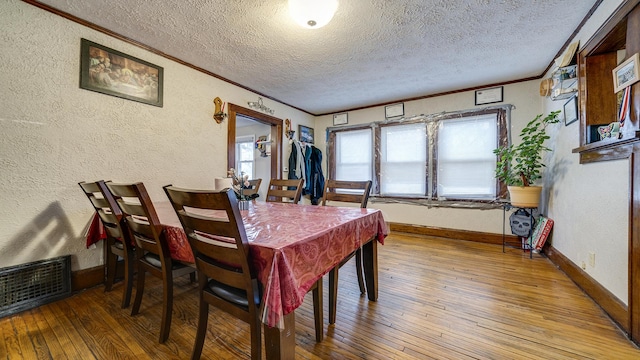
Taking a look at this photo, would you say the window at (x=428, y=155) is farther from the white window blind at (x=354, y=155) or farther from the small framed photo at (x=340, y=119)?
the small framed photo at (x=340, y=119)

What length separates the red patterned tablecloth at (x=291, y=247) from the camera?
34.8 inches

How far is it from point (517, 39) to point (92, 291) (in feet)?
14.4

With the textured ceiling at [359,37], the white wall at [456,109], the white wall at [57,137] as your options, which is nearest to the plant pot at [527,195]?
the white wall at [456,109]

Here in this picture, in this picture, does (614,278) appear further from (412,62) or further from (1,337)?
(1,337)

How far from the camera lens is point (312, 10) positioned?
1660mm

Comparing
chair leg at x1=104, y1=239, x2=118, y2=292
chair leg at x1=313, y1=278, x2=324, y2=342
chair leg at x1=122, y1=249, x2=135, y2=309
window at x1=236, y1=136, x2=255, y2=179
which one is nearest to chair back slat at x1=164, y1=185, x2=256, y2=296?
chair leg at x1=313, y1=278, x2=324, y2=342

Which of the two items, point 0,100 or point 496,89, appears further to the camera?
point 496,89

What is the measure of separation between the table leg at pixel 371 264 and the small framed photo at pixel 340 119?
10.8 feet

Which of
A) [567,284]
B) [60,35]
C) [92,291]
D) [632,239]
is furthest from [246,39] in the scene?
[567,284]

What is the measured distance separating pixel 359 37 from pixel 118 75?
226 centimetres

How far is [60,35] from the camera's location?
1950 millimetres

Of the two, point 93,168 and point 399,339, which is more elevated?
point 93,168

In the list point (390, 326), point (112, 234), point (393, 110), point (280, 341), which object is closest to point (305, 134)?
point (393, 110)

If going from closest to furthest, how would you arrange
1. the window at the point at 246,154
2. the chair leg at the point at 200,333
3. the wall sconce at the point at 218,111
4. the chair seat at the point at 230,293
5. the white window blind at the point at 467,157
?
the chair seat at the point at 230,293
the chair leg at the point at 200,333
the wall sconce at the point at 218,111
the white window blind at the point at 467,157
the window at the point at 246,154
